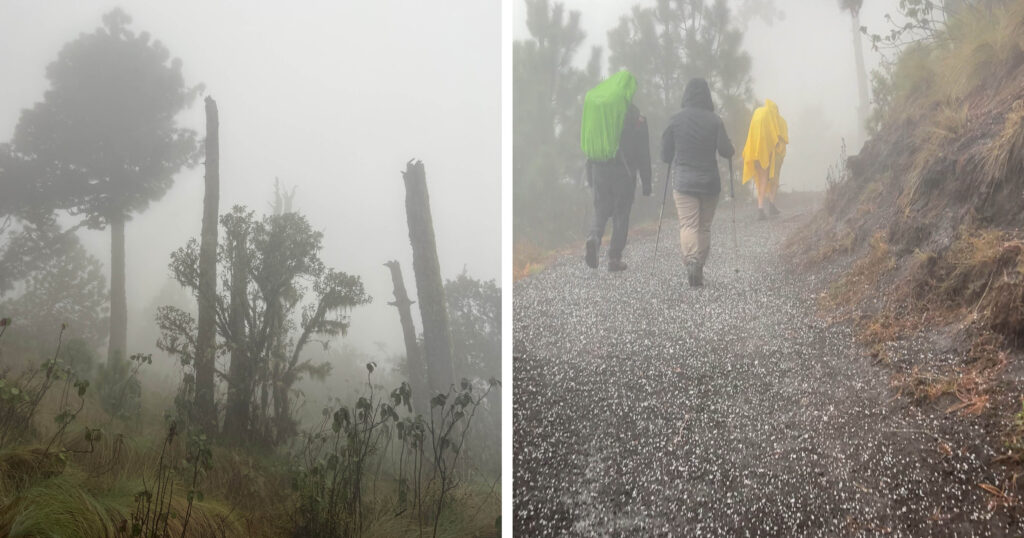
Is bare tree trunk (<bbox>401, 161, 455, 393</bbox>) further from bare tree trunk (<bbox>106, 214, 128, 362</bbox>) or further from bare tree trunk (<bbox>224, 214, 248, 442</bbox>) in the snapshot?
bare tree trunk (<bbox>106, 214, 128, 362</bbox>)

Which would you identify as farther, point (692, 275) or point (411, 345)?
point (411, 345)

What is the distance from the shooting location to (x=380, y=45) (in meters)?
2.69

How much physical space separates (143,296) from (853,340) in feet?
7.70

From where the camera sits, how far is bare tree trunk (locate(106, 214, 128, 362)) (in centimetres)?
210

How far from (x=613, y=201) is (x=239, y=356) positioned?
1524 millimetres

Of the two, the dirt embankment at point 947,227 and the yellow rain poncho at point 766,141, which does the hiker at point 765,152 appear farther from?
the dirt embankment at point 947,227

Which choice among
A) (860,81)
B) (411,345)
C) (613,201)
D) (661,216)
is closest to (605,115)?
(613,201)

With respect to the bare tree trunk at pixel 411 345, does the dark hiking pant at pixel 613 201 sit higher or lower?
higher

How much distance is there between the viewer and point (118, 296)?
214 cm

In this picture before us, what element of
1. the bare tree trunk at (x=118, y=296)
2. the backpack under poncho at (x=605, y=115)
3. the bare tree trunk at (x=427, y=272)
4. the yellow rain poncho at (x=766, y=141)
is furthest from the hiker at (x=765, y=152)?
the bare tree trunk at (x=118, y=296)

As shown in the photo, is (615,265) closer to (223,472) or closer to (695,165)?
(695,165)

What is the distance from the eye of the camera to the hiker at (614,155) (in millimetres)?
2461

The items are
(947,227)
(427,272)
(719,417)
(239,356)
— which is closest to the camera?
(947,227)

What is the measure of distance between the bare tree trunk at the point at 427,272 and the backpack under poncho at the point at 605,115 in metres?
0.71
